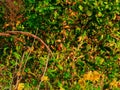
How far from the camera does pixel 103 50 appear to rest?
5.09 meters

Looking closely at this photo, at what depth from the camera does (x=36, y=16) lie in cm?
498

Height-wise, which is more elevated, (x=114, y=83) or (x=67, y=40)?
(x=67, y=40)

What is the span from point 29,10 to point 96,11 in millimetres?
879

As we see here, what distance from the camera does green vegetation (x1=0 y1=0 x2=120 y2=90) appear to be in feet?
16.1

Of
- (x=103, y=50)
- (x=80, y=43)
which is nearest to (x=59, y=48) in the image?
(x=80, y=43)

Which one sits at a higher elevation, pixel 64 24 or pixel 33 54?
pixel 64 24

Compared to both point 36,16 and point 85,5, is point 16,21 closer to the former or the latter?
point 36,16

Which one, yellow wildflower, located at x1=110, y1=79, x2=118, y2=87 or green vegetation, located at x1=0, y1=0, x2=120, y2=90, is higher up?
green vegetation, located at x1=0, y1=0, x2=120, y2=90

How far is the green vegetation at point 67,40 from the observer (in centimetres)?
492

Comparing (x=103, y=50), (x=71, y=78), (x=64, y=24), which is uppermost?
(x=64, y=24)

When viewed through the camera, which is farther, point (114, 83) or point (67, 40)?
point (67, 40)

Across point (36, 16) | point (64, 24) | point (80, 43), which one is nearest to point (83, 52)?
point (80, 43)

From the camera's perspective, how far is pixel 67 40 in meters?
5.05

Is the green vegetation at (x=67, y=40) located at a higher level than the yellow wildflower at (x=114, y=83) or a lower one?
higher
